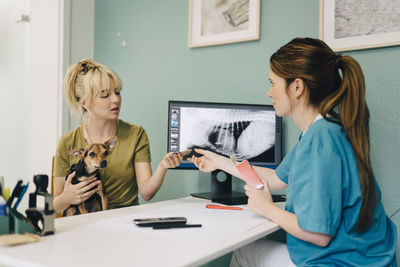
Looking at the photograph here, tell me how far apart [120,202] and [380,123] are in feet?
3.93

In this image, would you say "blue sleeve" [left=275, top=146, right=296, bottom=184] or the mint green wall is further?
the mint green wall

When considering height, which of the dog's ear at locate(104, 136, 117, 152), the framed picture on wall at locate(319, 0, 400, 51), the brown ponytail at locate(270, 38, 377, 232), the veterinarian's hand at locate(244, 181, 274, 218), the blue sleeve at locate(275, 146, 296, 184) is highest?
the framed picture on wall at locate(319, 0, 400, 51)

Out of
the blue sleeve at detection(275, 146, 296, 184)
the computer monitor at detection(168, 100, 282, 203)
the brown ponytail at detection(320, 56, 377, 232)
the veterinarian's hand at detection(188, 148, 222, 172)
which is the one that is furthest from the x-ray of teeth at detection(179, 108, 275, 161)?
the brown ponytail at detection(320, 56, 377, 232)

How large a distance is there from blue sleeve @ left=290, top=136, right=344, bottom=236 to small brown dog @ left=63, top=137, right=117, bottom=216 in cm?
78

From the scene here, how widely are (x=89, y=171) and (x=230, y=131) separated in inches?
26.5

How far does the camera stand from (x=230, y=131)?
1781mm

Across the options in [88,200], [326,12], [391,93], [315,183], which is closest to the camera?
[315,183]

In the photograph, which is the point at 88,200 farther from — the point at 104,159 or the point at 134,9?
the point at 134,9

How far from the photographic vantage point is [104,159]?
154 cm

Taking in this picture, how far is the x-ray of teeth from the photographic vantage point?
1.78m

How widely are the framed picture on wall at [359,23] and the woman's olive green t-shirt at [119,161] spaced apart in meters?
1.00

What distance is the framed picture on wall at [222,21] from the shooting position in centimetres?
198

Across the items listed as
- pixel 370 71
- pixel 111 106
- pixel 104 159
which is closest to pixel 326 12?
pixel 370 71

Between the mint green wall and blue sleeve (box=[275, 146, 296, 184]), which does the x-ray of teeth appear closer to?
the mint green wall
